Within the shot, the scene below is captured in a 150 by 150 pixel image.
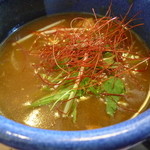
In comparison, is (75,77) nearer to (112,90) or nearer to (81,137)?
(112,90)

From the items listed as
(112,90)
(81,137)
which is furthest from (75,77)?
(81,137)

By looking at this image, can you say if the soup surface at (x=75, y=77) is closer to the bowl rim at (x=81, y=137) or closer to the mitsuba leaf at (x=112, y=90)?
the mitsuba leaf at (x=112, y=90)

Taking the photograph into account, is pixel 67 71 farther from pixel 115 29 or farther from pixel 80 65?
pixel 115 29

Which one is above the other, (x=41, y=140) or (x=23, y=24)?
(x=23, y=24)

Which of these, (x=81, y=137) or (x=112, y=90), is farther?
(x=112, y=90)

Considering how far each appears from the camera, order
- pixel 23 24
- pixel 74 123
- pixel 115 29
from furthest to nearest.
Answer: pixel 23 24 < pixel 115 29 < pixel 74 123

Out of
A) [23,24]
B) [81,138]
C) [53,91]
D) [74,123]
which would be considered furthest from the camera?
[23,24]

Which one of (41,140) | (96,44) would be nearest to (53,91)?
(96,44)

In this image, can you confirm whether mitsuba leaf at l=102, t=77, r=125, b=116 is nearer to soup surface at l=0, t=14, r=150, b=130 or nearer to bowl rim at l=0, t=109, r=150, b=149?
soup surface at l=0, t=14, r=150, b=130
